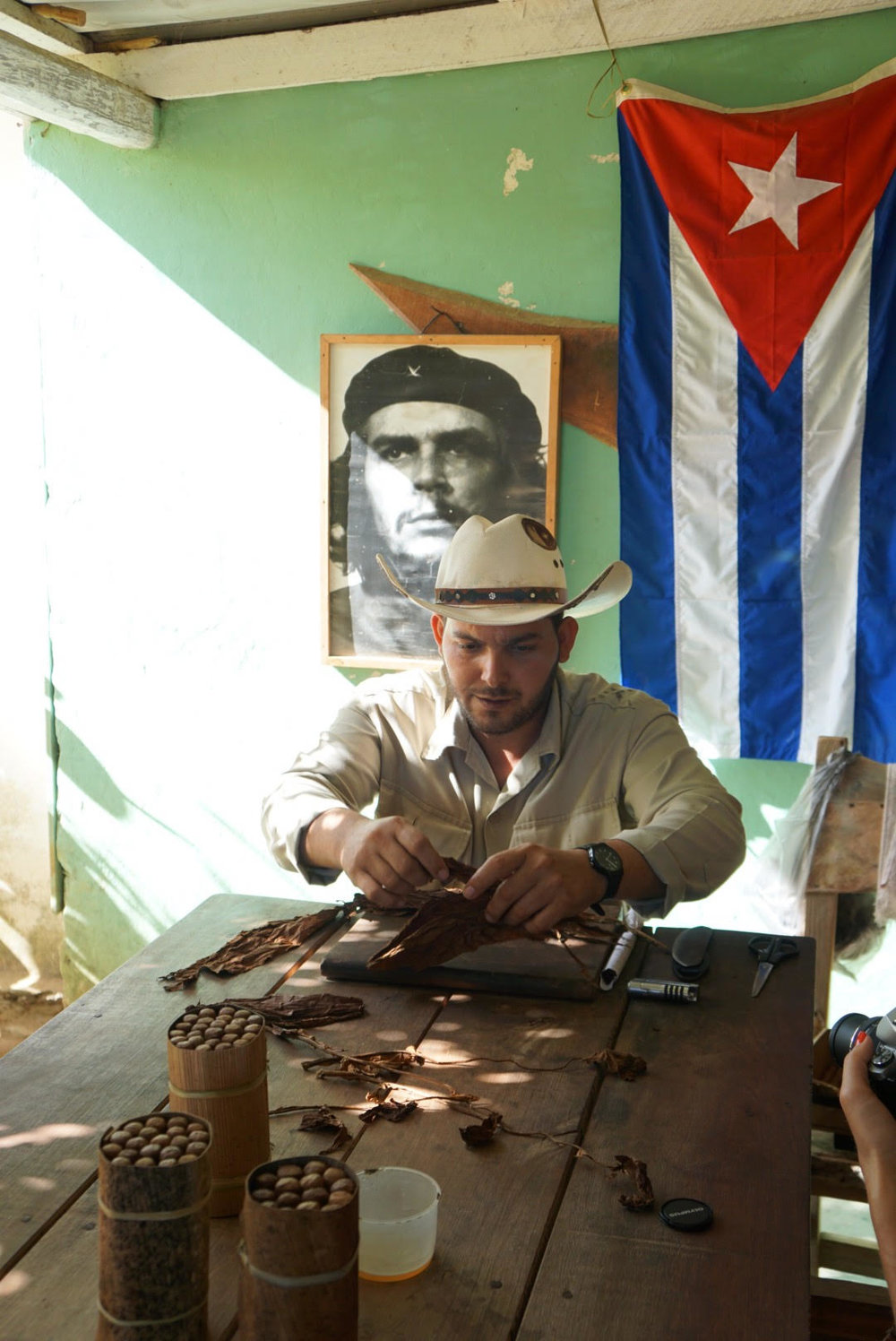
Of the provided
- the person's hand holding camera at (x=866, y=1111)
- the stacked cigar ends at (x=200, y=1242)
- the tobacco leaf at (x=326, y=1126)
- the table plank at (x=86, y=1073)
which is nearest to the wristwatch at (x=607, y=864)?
the table plank at (x=86, y=1073)

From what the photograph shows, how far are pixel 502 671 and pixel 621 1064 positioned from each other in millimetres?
1234

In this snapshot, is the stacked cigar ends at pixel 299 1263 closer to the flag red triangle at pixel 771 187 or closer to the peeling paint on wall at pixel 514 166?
the flag red triangle at pixel 771 187

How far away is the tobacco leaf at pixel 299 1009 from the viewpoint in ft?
6.66

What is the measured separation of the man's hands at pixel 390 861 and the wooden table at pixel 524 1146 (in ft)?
0.66

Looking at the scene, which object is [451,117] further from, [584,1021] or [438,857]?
[584,1021]

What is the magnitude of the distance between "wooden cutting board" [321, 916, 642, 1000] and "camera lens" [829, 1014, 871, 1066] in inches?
16.2

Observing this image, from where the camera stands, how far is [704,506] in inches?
153

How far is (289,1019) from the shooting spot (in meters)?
2.05

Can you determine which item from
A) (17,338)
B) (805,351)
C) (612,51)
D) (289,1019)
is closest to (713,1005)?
(289,1019)

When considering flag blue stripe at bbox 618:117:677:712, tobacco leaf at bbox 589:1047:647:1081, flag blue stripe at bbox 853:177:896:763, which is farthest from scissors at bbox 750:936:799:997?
flag blue stripe at bbox 618:117:677:712

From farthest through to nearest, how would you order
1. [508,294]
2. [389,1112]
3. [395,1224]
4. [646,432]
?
[508,294] → [646,432] → [389,1112] → [395,1224]

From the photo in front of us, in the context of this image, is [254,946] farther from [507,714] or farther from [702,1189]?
[702,1189]

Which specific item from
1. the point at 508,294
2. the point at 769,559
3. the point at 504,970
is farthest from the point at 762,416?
the point at 504,970

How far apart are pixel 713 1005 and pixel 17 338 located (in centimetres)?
397
